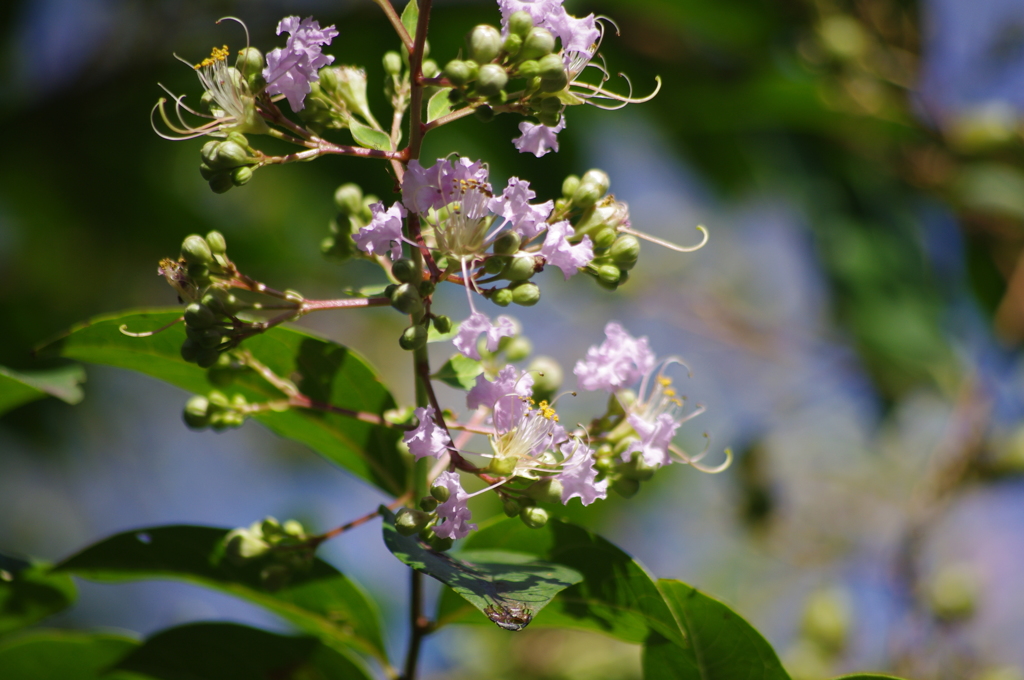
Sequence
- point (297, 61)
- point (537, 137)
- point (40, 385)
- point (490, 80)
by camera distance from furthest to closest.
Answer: point (40, 385), point (537, 137), point (297, 61), point (490, 80)

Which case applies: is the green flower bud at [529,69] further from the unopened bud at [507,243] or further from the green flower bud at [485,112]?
the unopened bud at [507,243]

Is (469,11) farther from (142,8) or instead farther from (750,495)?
(750,495)

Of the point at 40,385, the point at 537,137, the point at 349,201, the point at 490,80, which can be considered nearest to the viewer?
the point at 490,80

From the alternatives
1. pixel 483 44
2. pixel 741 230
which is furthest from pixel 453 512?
pixel 741 230

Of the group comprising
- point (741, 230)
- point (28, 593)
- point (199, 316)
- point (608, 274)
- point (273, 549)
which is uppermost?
point (199, 316)

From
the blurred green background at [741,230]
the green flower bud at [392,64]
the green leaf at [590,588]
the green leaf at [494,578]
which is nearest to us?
the green leaf at [494,578]

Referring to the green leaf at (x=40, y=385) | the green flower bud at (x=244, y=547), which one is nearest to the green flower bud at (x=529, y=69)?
the green flower bud at (x=244, y=547)

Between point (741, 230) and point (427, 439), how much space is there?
407 centimetres

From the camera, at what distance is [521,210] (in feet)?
4.04

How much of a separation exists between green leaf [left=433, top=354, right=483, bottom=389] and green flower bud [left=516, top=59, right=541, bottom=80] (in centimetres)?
47

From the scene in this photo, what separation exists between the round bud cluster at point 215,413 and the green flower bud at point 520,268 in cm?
58

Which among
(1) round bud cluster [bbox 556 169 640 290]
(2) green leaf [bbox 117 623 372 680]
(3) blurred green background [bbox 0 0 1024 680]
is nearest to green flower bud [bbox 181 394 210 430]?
(2) green leaf [bbox 117 623 372 680]

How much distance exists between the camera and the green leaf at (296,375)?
1490mm

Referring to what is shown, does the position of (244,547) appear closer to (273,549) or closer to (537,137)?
Answer: (273,549)
